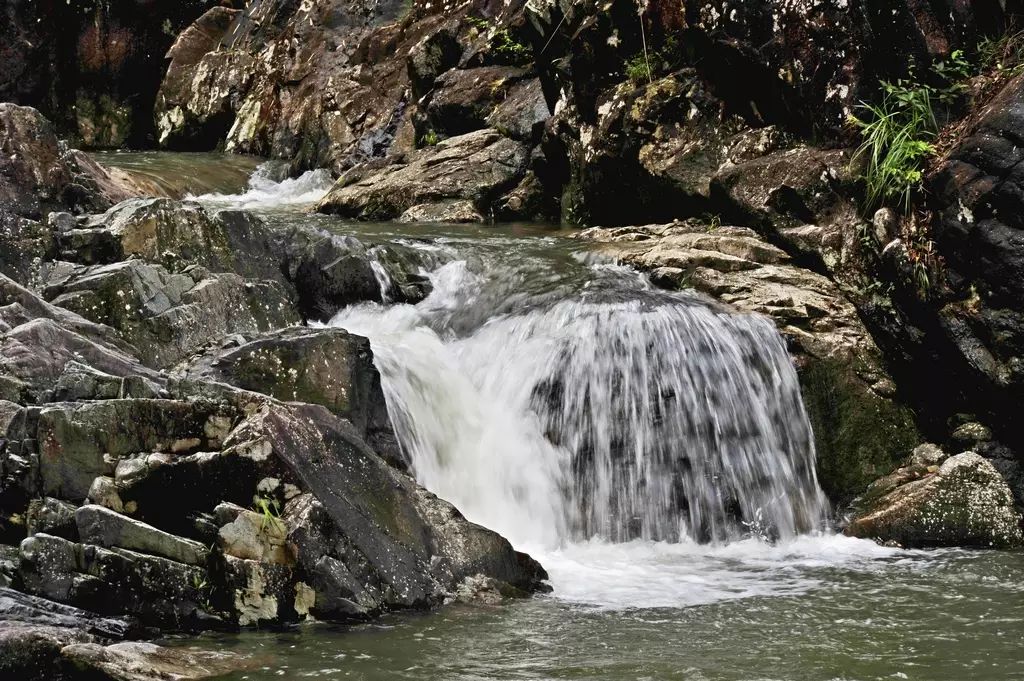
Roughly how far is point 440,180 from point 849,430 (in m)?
7.38

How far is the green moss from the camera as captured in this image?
8461mm

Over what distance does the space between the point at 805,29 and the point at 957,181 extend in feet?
8.95

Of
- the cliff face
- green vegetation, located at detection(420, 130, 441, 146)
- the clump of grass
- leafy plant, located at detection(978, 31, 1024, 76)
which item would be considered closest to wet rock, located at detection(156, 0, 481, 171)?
the cliff face

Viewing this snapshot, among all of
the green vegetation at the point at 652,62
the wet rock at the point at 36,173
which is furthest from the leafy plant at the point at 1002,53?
the wet rock at the point at 36,173

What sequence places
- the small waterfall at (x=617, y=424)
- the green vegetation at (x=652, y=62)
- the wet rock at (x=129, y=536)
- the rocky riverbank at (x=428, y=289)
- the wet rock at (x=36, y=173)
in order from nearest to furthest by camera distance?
the wet rock at (x=129, y=536), the rocky riverbank at (x=428, y=289), the small waterfall at (x=617, y=424), the wet rock at (x=36, y=173), the green vegetation at (x=652, y=62)

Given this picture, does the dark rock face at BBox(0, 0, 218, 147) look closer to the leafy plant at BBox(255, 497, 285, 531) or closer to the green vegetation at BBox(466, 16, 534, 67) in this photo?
the green vegetation at BBox(466, 16, 534, 67)

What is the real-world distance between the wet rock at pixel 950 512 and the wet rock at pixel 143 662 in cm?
500

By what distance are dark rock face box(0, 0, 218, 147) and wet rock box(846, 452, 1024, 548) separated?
19.3 metres

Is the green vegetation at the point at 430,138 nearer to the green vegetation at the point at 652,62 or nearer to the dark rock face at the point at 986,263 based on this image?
the green vegetation at the point at 652,62

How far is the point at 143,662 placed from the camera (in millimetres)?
4547

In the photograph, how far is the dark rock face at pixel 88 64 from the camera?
73.8 feet

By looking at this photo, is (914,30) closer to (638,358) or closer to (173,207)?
(638,358)

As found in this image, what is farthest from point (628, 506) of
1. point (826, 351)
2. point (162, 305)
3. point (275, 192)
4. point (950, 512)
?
point (275, 192)

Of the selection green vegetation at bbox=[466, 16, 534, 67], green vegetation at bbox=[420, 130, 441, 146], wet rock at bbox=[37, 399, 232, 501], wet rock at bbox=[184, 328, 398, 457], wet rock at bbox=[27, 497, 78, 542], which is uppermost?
green vegetation at bbox=[466, 16, 534, 67]
